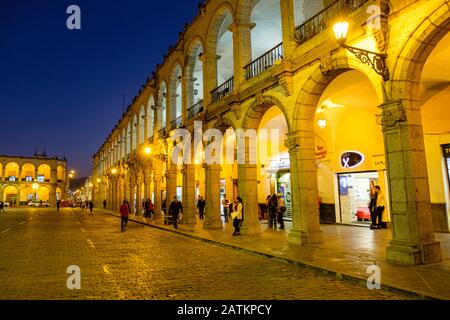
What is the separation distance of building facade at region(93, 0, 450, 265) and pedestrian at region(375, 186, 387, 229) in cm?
45

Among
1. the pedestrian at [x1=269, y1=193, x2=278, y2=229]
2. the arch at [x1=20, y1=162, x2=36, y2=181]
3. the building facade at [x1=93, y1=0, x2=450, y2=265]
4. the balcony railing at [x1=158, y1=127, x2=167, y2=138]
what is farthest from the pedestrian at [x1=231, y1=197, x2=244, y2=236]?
the arch at [x1=20, y1=162, x2=36, y2=181]

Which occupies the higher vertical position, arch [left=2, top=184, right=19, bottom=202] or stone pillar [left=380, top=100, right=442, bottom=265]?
arch [left=2, top=184, right=19, bottom=202]

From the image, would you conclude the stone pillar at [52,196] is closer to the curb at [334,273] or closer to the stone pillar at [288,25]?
the curb at [334,273]

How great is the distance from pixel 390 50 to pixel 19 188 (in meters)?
78.0

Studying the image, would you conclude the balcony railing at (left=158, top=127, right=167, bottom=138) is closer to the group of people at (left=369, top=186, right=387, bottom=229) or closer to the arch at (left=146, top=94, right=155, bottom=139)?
the arch at (left=146, top=94, right=155, bottom=139)

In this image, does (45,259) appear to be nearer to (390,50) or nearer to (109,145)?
(390,50)

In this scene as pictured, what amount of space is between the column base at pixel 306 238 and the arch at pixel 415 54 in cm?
489

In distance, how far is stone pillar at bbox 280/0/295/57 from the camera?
1164cm

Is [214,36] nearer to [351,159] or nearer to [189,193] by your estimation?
[189,193]

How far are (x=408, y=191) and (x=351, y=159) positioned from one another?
8.70 metres

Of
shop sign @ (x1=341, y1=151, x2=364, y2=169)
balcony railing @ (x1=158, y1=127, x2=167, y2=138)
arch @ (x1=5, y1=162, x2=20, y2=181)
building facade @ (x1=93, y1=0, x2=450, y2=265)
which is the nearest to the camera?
building facade @ (x1=93, y1=0, x2=450, y2=265)

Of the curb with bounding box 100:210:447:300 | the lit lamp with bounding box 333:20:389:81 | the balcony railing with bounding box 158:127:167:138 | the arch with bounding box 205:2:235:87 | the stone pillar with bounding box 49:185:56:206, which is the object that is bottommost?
the curb with bounding box 100:210:447:300

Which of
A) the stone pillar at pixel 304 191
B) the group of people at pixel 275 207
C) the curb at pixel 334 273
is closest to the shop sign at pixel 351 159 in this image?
the group of people at pixel 275 207

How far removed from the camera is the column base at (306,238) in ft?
34.1
